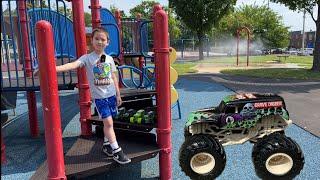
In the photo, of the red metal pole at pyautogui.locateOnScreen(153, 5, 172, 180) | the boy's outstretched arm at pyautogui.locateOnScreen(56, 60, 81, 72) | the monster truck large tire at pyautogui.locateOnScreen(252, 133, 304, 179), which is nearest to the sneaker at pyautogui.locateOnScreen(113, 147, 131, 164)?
the red metal pole at pyautogui.locateOnScreen(153, 5, 172, 180)

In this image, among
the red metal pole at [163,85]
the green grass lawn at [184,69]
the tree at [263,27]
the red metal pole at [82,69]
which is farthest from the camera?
the tree at [263,27]

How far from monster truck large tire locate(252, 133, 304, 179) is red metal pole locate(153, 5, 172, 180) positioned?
81 centimetres

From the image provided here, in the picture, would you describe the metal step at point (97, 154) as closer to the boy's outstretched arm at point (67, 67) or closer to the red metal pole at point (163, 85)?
the red metal pole at point (163, 85)

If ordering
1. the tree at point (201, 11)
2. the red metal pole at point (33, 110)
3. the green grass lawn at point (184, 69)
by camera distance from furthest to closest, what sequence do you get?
the tree at point (201, 11)
the green grass lawn at point (184, 69)
the red metal pole at point (33, 110)

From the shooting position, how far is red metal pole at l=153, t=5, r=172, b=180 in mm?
3043

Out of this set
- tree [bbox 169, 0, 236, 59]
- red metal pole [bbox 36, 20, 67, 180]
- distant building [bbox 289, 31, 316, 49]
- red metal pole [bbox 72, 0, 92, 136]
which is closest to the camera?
red metal pole [bbox 36, 20, 67, 180]

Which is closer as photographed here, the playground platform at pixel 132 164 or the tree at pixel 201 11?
the playground platform at pixel 132 164

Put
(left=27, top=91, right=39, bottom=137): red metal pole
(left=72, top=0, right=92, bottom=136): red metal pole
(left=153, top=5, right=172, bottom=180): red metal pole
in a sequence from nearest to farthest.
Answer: (left=153, top=5, right=172, bottom=180): red metal pole → (left=72, top=0, right=92, bottom=136): red metal pole → (left=27, top=91, right=39, bottom=137): red metal pole

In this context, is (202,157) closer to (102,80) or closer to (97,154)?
(97,154)

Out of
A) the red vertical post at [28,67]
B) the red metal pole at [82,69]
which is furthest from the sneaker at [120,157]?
the red vertical post at [28,67]

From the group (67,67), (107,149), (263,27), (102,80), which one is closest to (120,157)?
(107,149)

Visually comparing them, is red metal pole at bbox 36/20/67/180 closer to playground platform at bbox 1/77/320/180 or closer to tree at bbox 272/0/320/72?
playground platform at bbox 1/77/320/180

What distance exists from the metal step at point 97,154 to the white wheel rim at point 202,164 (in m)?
0.35

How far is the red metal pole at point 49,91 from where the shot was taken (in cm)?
239
